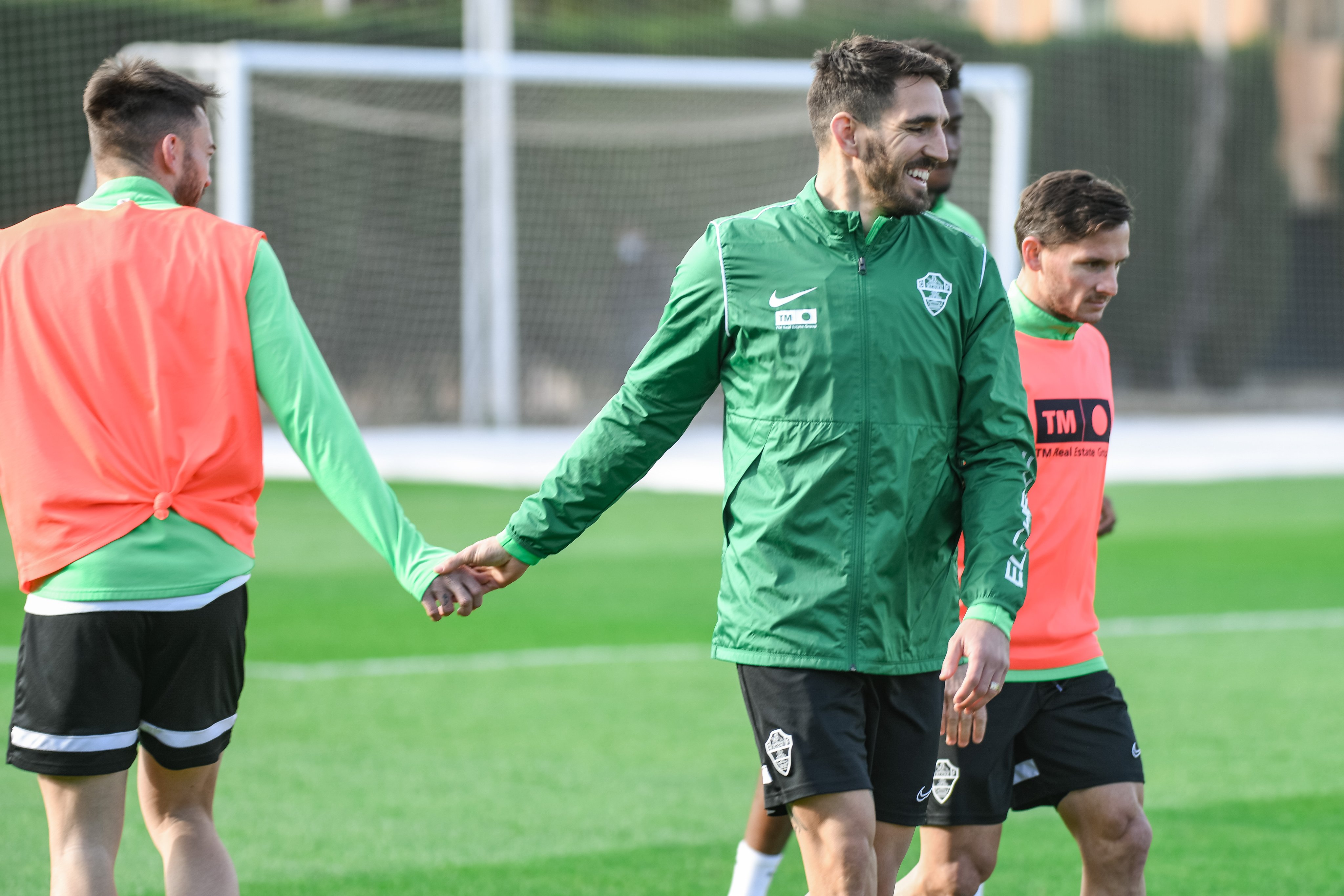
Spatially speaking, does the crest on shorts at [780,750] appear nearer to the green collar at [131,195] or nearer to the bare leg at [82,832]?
the bare leg at [82,832]

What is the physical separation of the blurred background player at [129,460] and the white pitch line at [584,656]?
4828mm

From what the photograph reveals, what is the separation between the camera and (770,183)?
21219 mm

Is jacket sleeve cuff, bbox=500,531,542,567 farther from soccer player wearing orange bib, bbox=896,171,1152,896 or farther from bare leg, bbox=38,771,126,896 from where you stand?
soccer player wearing orange bib, bbox=896,171,1152,896

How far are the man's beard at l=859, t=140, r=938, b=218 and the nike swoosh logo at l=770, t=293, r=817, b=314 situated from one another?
22 cm

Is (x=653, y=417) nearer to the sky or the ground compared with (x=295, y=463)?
nearer to the sky

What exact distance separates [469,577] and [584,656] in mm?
5076

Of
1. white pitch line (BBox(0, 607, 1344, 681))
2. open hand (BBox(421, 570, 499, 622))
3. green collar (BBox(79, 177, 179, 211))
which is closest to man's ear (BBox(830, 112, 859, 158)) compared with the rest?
open hand (BBox(421, 570, 499, 622))

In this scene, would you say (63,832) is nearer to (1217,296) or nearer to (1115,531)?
(1115,531)

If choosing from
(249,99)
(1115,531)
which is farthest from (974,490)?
(249,99)

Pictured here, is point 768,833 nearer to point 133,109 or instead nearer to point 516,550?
point 516,550

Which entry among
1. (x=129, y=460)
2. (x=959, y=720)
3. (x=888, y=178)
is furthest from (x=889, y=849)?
(x=129, y=460)

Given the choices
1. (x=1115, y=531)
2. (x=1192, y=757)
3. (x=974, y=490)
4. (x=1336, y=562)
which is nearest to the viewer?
(x=974, y=490)

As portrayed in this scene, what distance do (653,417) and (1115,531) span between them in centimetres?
1099

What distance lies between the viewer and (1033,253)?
4191 millimetres
